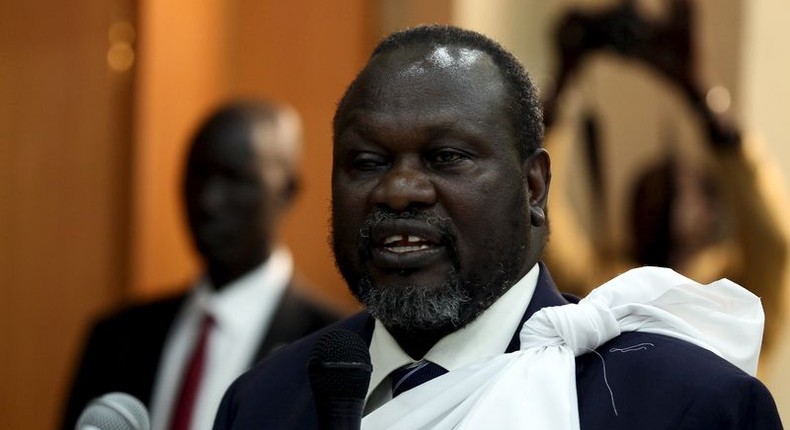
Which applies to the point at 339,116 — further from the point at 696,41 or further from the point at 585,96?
the point at 585,96

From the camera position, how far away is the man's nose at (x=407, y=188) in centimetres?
241

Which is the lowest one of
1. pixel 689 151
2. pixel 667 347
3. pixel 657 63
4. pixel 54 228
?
pixel 54 228

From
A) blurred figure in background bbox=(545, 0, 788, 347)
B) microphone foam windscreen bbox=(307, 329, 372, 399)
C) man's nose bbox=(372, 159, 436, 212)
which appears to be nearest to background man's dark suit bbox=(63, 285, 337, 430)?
blurred figure in background bbox=(545, 0, 788, 347)

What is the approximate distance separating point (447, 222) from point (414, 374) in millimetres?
224

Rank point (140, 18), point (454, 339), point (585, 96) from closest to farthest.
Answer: point (454, 339)
point (585, 96)
point (140, 18)

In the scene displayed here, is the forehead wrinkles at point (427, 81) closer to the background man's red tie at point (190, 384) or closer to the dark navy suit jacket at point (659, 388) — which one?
the dark navy suit jacket at point (659, 388)

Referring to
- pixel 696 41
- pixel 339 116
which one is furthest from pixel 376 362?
pixel 696 41

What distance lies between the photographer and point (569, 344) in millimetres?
2352

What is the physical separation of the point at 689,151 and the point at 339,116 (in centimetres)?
319

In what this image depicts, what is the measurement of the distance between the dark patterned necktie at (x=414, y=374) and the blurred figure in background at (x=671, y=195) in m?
2.23

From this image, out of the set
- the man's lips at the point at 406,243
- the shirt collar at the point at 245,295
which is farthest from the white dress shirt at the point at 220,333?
the man's lips at the point at 406,243

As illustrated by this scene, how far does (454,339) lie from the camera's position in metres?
2.46

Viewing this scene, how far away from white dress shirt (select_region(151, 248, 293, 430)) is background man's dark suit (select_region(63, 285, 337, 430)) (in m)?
0.03

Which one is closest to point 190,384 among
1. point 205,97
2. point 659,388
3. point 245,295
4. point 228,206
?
point 245,295
